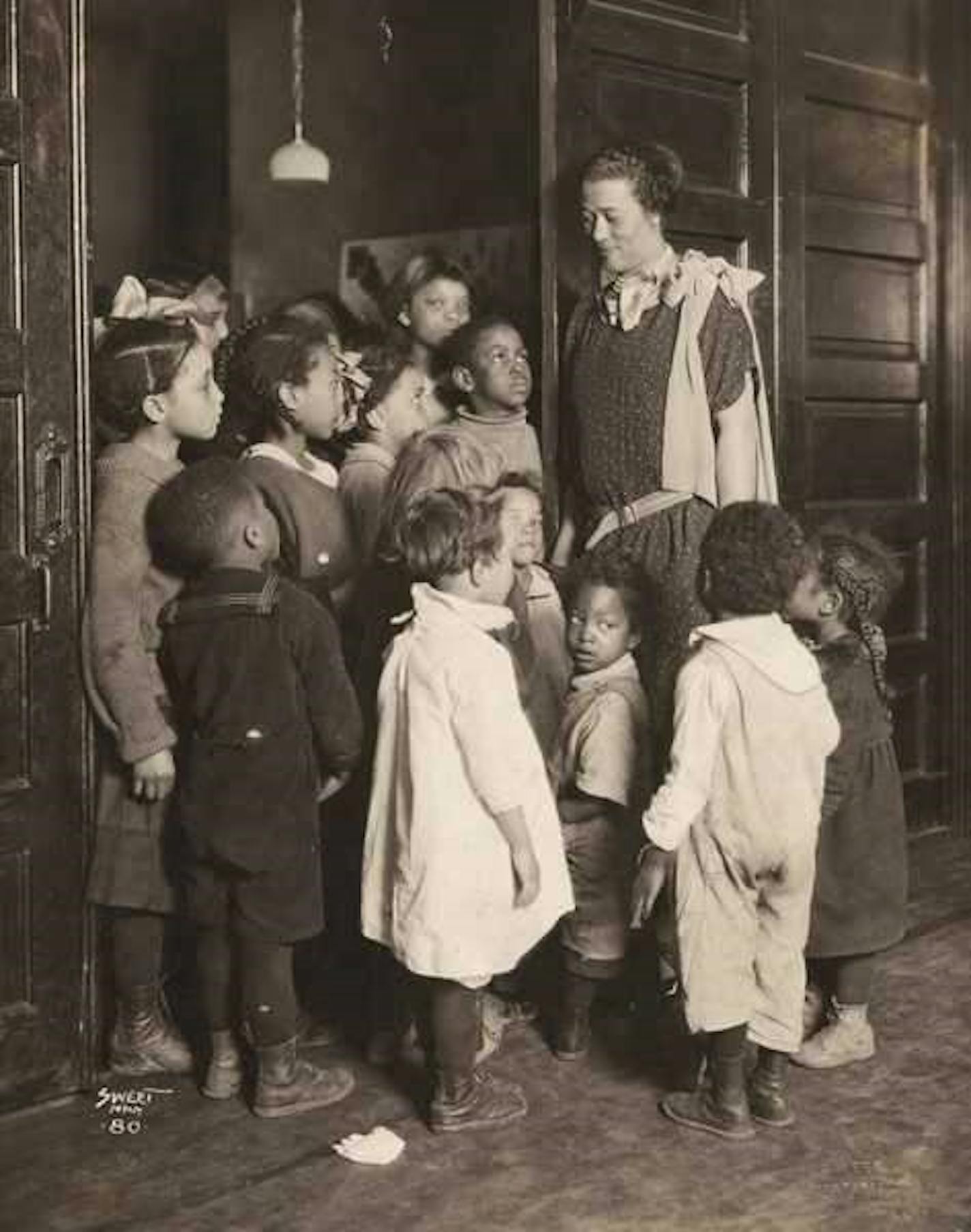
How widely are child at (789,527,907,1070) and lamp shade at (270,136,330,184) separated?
3082mm

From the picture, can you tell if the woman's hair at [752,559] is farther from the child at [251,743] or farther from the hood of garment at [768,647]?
the child at [251,743]

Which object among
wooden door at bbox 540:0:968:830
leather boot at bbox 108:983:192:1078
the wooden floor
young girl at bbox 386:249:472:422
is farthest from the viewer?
wooden door at bbox 540:0:968:830

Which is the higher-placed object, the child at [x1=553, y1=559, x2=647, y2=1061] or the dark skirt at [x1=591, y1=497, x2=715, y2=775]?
the dark skirt at [x1=591, y1=497, x2=715, y2=775]

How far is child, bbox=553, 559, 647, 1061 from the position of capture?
386cm

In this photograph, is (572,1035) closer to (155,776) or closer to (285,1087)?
(285,1087)

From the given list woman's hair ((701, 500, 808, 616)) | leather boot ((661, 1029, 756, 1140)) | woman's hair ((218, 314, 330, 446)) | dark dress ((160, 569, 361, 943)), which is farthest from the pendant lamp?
leather boot ((661, 1029, 756, 1140))

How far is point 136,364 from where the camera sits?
3688 mm

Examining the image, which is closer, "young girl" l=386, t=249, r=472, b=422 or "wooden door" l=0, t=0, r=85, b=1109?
"wooden door" l=0, t=0, r=85, b=1109

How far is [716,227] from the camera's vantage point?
4.88m

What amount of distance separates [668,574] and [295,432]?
93 centimetres

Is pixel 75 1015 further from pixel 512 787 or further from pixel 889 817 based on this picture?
pixel 889 817

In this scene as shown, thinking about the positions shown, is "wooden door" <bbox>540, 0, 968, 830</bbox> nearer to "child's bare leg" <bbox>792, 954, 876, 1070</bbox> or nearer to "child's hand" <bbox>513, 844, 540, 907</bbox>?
"child's hand" <bbox>513, 844, 540, 907</bbox>

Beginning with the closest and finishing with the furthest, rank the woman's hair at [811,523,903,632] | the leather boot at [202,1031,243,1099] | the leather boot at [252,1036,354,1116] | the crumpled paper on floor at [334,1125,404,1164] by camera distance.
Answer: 1. the crumpled paper on floor at [334,1125,404,1164]
2. the leather boot at [252,1036,354,1116]
3. the leather boot at [202,1031,243,1099]
4. the woman's hair at [811,523,903,632]

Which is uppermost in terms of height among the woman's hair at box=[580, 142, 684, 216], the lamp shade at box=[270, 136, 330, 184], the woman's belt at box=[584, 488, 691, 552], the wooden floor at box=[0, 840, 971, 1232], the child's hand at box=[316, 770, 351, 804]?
the lamp shade at box=[270, 136, 330, 184]
